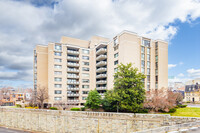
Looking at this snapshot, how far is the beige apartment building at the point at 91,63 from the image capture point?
47.0 metres

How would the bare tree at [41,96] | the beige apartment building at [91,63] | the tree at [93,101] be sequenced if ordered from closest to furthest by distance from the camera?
1. the tree at [93,101]
2. the bare tree at [41,96]
3. the beige apartment building at [91,63]

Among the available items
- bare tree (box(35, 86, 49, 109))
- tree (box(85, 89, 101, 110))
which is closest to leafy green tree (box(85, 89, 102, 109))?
tree (box(85, 89, 101, 110))

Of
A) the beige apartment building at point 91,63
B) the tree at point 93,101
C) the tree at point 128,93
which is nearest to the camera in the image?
the tree at point 128,93

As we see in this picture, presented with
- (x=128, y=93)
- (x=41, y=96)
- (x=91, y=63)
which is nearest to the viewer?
(x=128, y=93)

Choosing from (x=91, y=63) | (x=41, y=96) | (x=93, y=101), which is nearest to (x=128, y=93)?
(x=93, y=101)

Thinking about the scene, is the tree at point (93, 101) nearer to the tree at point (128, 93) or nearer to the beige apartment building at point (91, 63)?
the tree at point (128, 93)

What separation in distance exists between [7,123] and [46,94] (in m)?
14.9

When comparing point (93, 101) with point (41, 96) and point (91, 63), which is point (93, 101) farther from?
point (91, 63)

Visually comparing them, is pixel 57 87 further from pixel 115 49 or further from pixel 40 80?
pixel 115 49

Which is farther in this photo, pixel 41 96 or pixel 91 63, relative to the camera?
pixel 91 63

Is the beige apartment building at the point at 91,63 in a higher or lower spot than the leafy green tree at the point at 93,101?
higher

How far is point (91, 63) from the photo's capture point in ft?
202

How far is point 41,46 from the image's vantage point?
58.3 metres

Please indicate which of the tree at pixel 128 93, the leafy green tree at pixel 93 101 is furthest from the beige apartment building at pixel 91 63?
the tree at pixel 128 93
